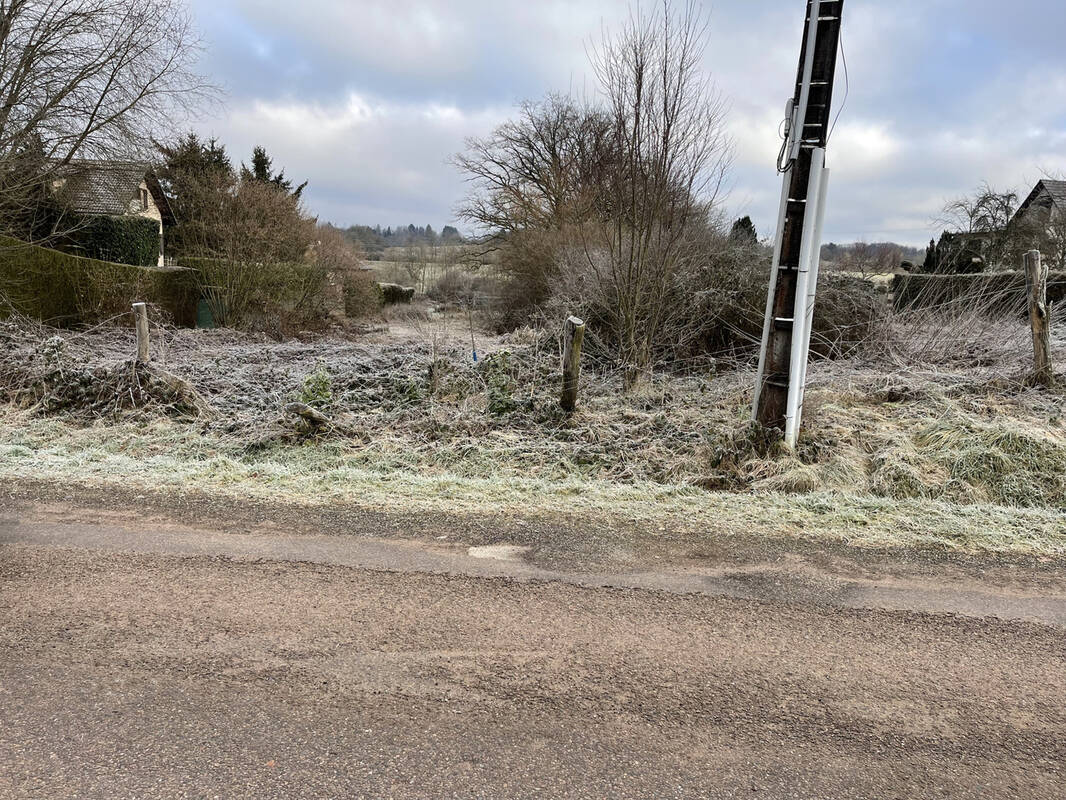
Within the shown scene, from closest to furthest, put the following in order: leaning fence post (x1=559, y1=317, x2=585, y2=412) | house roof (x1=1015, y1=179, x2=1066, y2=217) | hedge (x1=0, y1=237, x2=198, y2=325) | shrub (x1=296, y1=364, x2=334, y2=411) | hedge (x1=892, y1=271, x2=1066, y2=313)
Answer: leaning fence post (x1=559, y1=317, x2=585, y2=412) < shrub (x1=296, y1=364, x2=334, y2=411) < hedge (x1=892, y1=271, x2=1066, y2=313) < hedge (x1=0, y1=237, x2=198, y2=325) < house roof (x1=1015, y1=179, x2=1066, y2=217)

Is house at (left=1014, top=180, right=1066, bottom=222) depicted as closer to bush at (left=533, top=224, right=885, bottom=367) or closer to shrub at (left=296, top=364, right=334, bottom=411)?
bush at (left=533, top=224, right=885, bottom=367)

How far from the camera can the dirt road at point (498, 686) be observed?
7.77 ft

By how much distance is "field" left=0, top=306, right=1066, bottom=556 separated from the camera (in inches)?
212

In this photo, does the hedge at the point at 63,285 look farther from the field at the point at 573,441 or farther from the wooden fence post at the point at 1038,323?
the wooden fence post at the point at 1038,323

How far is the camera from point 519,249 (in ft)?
65.1

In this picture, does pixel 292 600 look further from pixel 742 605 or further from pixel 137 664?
pixel 742 605

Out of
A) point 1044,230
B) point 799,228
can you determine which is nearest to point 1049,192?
point 1044,230

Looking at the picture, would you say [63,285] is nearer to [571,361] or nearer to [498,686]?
[571,361]

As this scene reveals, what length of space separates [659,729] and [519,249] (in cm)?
1810

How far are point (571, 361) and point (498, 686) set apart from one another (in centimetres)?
513

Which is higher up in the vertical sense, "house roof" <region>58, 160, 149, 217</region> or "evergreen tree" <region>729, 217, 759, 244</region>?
"house roof" <region>58, 160, 149, 217</region>

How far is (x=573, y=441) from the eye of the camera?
285 inches

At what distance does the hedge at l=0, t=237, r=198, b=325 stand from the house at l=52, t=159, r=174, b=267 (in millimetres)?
2447

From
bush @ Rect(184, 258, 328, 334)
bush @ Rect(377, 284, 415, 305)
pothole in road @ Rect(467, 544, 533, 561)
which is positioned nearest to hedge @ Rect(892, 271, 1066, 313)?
pothole in road @ Rect(467, 544, 533, 561)
